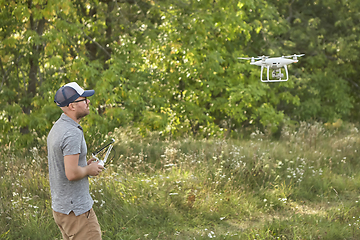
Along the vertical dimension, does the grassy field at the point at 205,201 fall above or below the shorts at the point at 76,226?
below

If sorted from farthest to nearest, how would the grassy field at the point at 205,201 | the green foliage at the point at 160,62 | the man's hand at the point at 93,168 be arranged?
1. the green foliage at the point at 160,62
2. the grassy field at the point at 205,201
3. the man's hand at the point at 93,168

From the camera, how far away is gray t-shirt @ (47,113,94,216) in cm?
271

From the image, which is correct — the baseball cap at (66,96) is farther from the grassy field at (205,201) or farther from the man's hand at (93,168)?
the grassy field at (205,201)

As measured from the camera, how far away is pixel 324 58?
41.8 ft

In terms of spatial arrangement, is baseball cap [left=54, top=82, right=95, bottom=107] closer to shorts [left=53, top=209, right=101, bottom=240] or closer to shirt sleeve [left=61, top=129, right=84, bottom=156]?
shirt sleeve [left=61, top=129, right=84, bottom=156]

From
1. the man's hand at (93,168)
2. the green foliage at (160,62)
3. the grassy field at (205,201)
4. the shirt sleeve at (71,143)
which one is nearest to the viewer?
the shirt sleeve at (71,143)

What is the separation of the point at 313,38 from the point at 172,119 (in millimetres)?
6311

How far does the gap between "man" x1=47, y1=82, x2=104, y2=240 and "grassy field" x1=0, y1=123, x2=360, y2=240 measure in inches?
78.0

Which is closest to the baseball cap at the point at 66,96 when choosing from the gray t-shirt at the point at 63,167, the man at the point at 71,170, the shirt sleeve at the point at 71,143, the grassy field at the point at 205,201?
the man at the point at 71,170

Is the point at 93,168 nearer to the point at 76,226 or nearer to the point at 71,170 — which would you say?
the point at 71,170

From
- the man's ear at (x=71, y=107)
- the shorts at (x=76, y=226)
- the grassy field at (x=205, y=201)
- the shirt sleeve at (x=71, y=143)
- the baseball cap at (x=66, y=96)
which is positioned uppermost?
the baseball cap at (x=66, y=96)

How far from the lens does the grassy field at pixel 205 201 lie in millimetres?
4812

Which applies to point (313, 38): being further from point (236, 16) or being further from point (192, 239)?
point (192, 239)

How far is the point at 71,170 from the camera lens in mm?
2699
